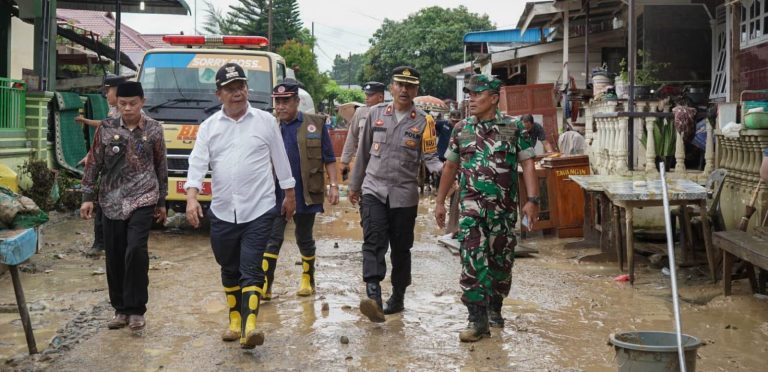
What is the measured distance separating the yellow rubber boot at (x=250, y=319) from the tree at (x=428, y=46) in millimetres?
55315

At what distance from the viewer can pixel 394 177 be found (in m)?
7.21

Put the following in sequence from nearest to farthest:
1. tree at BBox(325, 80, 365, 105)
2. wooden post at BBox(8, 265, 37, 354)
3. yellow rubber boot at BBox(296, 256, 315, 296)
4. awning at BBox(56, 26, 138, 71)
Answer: wooden post at BBox(8, 265, 37, 354) < yellow rubber boot at BBox(296, 256, 315, 296) < awning at BBox(56, 26, 138, 71) < tree at BBox(325, 80, 365, 105)

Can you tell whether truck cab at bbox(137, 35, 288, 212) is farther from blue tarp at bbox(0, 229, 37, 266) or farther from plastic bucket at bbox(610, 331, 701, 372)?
plastic bucket at bbox(610, 331, 701, 372)

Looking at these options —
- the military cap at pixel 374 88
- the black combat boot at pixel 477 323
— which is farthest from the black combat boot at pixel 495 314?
the military cap at pixel 374 88

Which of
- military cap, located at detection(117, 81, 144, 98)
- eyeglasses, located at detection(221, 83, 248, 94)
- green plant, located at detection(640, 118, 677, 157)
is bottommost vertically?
green plant, located at detection(640, 118, 677, 157)

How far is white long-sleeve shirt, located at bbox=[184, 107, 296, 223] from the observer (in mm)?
6133

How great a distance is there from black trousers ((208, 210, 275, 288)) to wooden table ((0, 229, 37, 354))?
3.80 ft

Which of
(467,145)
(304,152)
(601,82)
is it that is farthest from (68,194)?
(467,145)

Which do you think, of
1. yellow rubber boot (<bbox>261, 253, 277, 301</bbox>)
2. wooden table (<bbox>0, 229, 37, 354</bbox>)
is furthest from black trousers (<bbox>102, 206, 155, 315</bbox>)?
yellow rubber boot (<bbox>261, 253, 277, 301</bbox>)

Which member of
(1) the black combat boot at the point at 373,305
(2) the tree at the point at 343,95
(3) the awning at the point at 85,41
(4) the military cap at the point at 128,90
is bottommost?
(1) the black combat boot at the point at 373,305

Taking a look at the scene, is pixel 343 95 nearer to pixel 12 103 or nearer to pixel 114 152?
pixel 12 103

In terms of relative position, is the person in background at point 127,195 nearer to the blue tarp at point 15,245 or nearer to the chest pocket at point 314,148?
the blue tarp at point 15,245

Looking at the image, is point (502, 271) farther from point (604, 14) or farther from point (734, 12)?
point (604, 14)

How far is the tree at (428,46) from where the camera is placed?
62.2m
